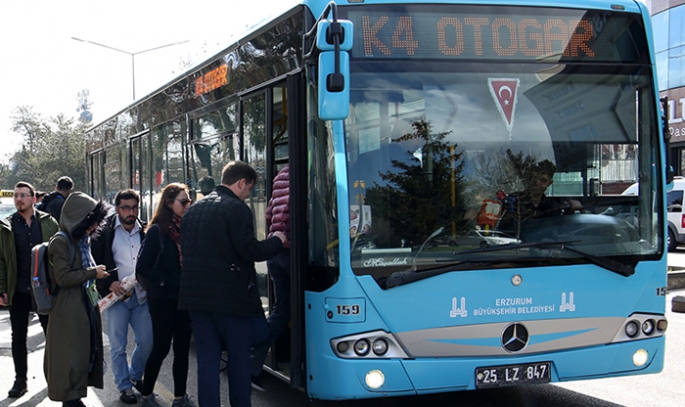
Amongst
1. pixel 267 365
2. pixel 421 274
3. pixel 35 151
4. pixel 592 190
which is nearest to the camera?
pixel 421 274

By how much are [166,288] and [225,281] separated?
3.53 feet

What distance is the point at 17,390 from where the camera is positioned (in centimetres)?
664

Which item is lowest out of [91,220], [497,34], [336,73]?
[91,220]

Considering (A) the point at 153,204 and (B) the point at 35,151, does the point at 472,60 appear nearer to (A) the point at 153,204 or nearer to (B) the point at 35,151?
(A) the point at 153,204

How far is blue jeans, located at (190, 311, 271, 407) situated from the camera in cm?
501

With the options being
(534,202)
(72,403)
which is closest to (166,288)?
(72,403)

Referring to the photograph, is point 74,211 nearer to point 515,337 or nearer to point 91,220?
point 91,220

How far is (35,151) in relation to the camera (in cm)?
5450

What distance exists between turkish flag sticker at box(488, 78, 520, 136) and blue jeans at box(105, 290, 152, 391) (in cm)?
339

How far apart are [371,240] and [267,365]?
5.72 feet

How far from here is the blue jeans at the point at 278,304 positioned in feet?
18.1

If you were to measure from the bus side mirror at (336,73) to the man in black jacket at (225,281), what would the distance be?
89 centimetres

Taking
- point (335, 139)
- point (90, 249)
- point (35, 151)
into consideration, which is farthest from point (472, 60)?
point (35, 151)

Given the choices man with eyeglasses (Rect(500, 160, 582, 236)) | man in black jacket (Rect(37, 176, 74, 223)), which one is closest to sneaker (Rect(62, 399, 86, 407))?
man with eyeglasses (Rect(500, 160, 582, 236))
